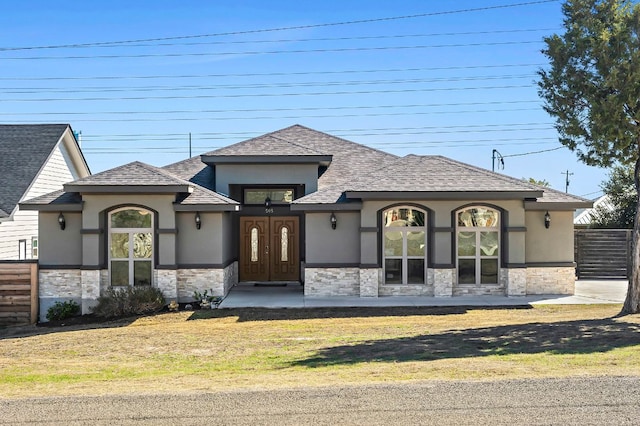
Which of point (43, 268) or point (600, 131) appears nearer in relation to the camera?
point (600, 131)

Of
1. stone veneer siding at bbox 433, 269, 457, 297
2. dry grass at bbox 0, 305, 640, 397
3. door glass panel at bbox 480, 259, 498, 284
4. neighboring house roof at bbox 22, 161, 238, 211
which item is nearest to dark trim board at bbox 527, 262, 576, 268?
door glass panel at bbox 480, 259, 498, 284

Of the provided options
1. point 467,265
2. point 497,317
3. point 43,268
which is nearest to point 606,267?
point 467,265

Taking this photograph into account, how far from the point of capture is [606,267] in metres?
21.8

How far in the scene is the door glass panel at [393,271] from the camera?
58.0 ft

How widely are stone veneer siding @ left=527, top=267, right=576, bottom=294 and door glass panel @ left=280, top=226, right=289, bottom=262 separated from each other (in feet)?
24.9

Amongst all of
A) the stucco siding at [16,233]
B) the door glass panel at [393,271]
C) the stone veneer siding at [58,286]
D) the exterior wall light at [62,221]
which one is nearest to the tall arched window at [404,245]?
the door glass panel at [393,271]

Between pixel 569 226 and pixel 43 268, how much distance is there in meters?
14.5

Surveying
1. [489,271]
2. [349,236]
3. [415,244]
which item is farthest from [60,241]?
[489,271]

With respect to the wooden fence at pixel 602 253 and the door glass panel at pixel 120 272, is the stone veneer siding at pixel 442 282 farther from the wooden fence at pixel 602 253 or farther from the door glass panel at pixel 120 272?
the door glass panel at pixel 120 272

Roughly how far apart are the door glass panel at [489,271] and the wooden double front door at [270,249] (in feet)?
20.3

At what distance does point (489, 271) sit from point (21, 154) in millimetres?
17720

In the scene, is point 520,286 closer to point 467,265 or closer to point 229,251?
point 467,265

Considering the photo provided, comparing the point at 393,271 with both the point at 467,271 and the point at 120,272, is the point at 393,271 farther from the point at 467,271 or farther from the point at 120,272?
the point at 120,272

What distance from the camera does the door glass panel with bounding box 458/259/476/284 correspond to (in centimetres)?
1769
